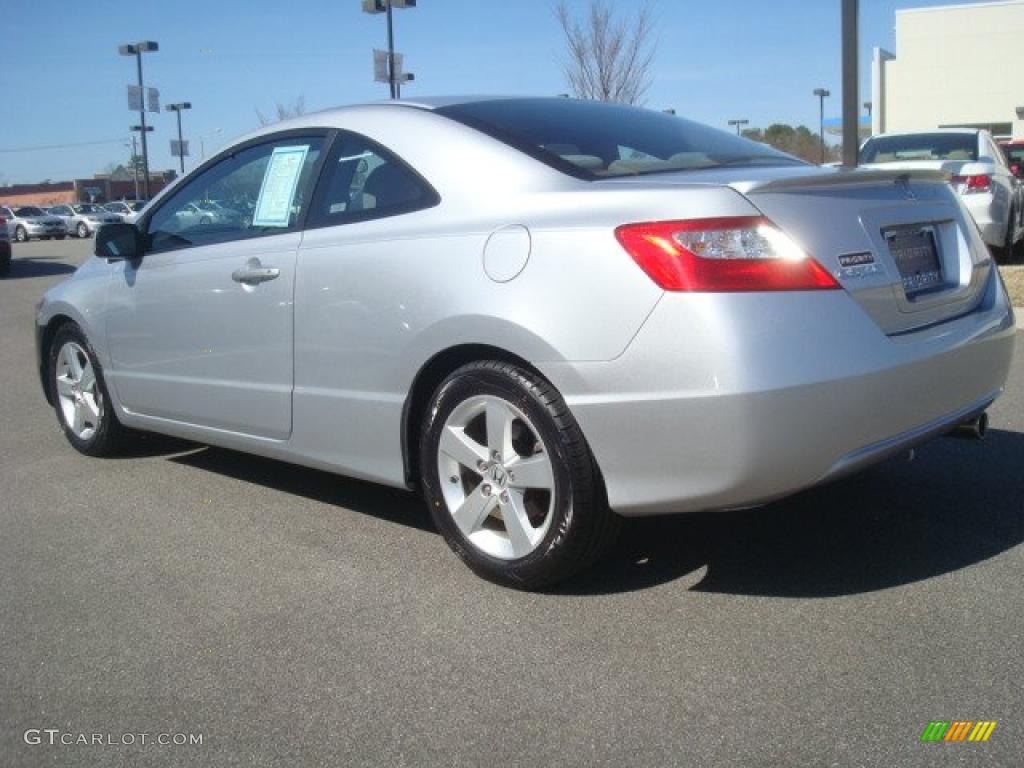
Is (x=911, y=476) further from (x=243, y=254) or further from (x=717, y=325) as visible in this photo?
(x=243, y=254)

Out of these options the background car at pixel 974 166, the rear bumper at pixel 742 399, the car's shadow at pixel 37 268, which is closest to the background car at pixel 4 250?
the car's shadow at pixel 37 268

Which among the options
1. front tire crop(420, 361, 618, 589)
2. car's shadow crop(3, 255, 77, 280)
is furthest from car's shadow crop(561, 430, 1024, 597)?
car's shadow crop(3, 255, 77, 280)

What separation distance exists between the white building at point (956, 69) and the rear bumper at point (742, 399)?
43.7 meters

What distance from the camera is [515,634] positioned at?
10.8 ft

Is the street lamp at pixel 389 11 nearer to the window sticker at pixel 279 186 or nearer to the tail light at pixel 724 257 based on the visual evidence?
the window sticker at pixel 279 186

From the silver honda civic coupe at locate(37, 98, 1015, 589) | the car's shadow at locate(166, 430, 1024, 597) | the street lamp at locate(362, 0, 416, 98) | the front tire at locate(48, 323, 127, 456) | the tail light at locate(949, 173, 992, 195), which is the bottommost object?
the car's shadow at locate(166, 430, 1024, 597)

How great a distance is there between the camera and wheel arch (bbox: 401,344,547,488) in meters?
3.50

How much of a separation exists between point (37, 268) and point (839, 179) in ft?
74.8

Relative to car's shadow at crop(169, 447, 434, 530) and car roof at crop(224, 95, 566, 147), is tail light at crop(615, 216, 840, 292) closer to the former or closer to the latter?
car roof at crop(224, 95, 566, 147)

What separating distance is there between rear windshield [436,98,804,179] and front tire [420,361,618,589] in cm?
77

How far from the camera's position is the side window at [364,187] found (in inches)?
152

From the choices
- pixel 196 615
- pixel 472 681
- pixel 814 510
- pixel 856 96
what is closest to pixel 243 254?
pixel 196 615

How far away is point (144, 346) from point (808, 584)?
123 inches

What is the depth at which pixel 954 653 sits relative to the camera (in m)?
2.99
